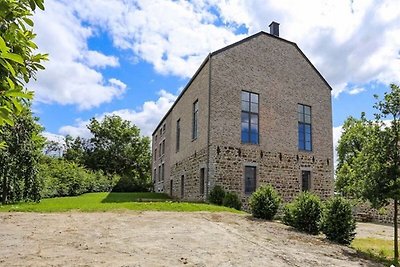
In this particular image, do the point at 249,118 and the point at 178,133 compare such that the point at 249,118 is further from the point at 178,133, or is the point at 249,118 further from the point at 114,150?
the point at 114,150

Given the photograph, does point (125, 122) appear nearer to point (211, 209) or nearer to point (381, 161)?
point (211, 209)

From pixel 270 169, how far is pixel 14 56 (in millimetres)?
19356

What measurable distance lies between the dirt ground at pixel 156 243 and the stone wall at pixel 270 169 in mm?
6577

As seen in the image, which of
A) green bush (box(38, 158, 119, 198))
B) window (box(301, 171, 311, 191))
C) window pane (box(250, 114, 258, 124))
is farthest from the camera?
green bush (box(38, 158, 119, 198))

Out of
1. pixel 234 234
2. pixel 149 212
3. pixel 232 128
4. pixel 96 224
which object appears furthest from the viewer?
pixel 232 128

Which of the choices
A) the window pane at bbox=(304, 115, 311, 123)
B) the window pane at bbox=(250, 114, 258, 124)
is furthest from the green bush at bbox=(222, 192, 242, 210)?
the window pane at bbox=(304, 115, 311, 123)

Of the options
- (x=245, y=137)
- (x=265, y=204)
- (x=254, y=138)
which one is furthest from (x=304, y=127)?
(x=265, y=204)

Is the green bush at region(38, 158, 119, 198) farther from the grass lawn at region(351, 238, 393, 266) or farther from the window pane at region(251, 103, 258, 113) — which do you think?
the grass lawn at region(351, 238, 393, 266)

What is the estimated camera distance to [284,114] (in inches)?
848

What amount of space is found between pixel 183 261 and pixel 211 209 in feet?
26.3

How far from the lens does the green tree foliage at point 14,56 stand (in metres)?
1.88

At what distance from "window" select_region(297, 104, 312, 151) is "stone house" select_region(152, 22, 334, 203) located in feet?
0.21

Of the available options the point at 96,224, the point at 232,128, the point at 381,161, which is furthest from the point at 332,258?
the point at 232,128

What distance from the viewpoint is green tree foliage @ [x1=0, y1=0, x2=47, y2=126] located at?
1.88 meters
